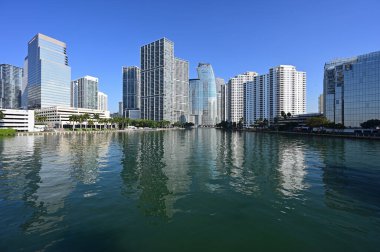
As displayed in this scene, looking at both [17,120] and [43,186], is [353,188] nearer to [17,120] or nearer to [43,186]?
[43,186]

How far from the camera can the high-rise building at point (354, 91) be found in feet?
473

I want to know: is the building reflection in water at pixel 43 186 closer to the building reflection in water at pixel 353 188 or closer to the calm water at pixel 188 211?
the calm water at pixel 188 211

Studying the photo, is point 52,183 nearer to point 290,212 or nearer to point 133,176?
point 133,176

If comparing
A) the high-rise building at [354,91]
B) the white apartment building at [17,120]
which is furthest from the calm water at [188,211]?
the white apartment building at [17,120]

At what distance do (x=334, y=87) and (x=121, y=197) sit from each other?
635 feet

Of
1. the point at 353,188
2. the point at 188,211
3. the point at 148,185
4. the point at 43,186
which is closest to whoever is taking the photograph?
the point at 188,211

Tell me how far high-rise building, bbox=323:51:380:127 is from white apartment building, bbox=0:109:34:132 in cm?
22979

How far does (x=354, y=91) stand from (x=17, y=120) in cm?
24287

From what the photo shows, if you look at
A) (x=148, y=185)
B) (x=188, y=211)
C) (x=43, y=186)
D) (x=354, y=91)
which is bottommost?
(x=188, y=211)

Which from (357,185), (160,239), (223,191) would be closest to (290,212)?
(223,191)

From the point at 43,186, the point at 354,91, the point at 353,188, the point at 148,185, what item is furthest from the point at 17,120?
the point at 354,91

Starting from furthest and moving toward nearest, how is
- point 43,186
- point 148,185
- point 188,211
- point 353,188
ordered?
1. point 148,185
2. point 353,188
3. point 43,186
4. point 188,211

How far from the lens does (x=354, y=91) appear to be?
155 meters

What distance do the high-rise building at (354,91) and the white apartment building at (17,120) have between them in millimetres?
229790
